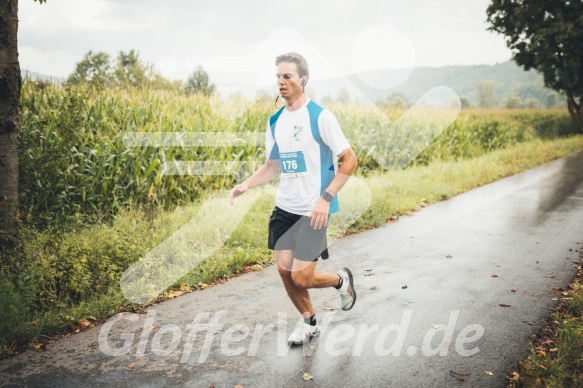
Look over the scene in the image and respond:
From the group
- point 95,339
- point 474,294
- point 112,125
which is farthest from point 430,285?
point 112,125

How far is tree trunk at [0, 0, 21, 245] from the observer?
16.6ft

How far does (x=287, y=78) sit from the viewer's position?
3.66 m

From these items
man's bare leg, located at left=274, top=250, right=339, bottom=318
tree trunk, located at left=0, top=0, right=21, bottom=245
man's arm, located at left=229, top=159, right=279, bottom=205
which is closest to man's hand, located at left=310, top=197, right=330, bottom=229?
man's bare leg, located at left=274, top=250, right=339, bottom=318

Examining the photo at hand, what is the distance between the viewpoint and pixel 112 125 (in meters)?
8.69

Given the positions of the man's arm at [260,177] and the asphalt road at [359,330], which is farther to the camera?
the man's arm at [260,177]

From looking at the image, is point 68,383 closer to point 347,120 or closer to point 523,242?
point 523,242

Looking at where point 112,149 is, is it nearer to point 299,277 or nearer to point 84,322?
point 84,322

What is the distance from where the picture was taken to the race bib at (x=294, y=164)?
147 inches

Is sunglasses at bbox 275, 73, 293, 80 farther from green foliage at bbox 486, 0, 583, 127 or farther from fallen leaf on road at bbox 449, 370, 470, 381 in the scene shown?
green foliage at bbox 486, 0, 583, 127

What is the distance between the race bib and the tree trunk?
11.2ft

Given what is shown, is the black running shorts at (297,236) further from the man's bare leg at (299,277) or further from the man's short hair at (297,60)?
the man's short hair at (297,60)

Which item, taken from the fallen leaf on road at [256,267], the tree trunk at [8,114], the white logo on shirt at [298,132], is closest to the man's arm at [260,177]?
the white logo on shirt at [298,132]

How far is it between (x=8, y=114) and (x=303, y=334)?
401cm

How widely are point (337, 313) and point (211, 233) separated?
8.85 ft
